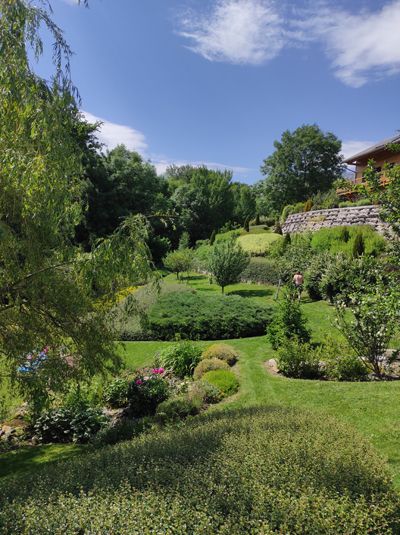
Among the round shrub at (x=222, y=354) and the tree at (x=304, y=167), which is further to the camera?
the tree at (x=304, y=167)

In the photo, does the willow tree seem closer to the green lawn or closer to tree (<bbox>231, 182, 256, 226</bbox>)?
the green lawn

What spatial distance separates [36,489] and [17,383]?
3.00 metres

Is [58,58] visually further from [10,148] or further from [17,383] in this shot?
[17,383]

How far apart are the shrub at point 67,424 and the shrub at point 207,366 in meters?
2.60

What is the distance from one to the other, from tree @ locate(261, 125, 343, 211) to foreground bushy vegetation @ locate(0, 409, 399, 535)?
157ft

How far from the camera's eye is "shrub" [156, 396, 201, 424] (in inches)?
312

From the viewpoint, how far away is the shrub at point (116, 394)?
9570 mm

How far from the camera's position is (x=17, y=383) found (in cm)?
651

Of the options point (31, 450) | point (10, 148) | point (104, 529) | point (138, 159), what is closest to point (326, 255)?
point (31, 450)

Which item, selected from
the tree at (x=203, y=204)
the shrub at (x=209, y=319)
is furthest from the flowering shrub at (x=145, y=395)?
the tree at (x=203, y=204)

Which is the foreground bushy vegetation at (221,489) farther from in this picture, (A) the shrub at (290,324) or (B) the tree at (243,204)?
(B) the tree at (243,204)

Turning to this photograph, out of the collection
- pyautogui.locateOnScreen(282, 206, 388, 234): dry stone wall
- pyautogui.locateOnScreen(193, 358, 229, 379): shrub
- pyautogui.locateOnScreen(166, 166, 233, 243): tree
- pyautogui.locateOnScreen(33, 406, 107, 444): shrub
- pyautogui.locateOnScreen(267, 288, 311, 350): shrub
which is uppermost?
pyautogui.locateOnScreen(166, 166, 233, 243): tree

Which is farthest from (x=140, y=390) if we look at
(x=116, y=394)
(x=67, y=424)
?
(x=67, y=424)

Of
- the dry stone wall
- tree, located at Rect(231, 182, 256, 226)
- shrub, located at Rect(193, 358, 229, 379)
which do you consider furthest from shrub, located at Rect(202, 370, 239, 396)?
tree, located at Rect(231, 182, 256, 226)
